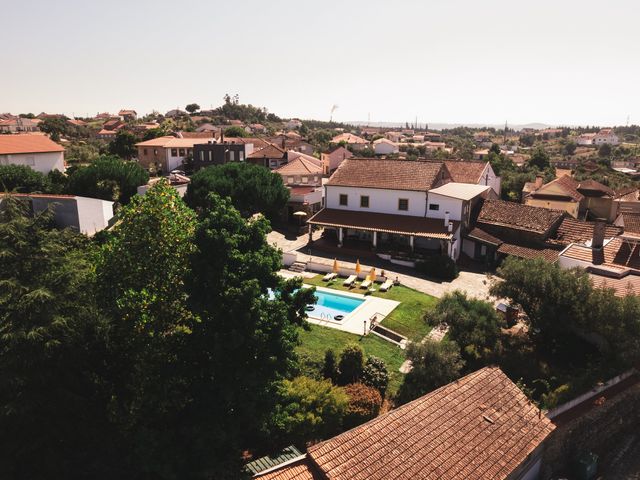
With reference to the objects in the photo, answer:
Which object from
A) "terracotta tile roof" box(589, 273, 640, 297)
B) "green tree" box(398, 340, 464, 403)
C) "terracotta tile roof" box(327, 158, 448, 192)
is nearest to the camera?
"green tree" box(398, 340, 464, 403)

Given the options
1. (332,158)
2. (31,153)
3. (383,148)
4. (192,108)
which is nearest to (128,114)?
(192,108)

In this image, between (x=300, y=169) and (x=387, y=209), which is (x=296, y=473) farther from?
(x=300, y=169)

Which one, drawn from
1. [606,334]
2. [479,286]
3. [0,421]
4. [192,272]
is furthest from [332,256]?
[0,421]

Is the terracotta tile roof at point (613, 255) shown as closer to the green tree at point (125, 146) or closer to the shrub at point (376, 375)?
the shrub at point (376, 375)

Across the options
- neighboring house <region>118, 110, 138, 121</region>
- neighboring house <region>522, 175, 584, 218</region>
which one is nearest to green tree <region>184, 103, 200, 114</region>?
neighboring house <region>118, 110, 138, 121</region>

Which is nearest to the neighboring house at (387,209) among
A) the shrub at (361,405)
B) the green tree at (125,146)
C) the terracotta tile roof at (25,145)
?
the shrub at (361,405)

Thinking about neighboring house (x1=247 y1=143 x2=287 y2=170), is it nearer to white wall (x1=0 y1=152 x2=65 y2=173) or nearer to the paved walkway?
white wall (x1=0 y1=152 x2=65 y2=173)
